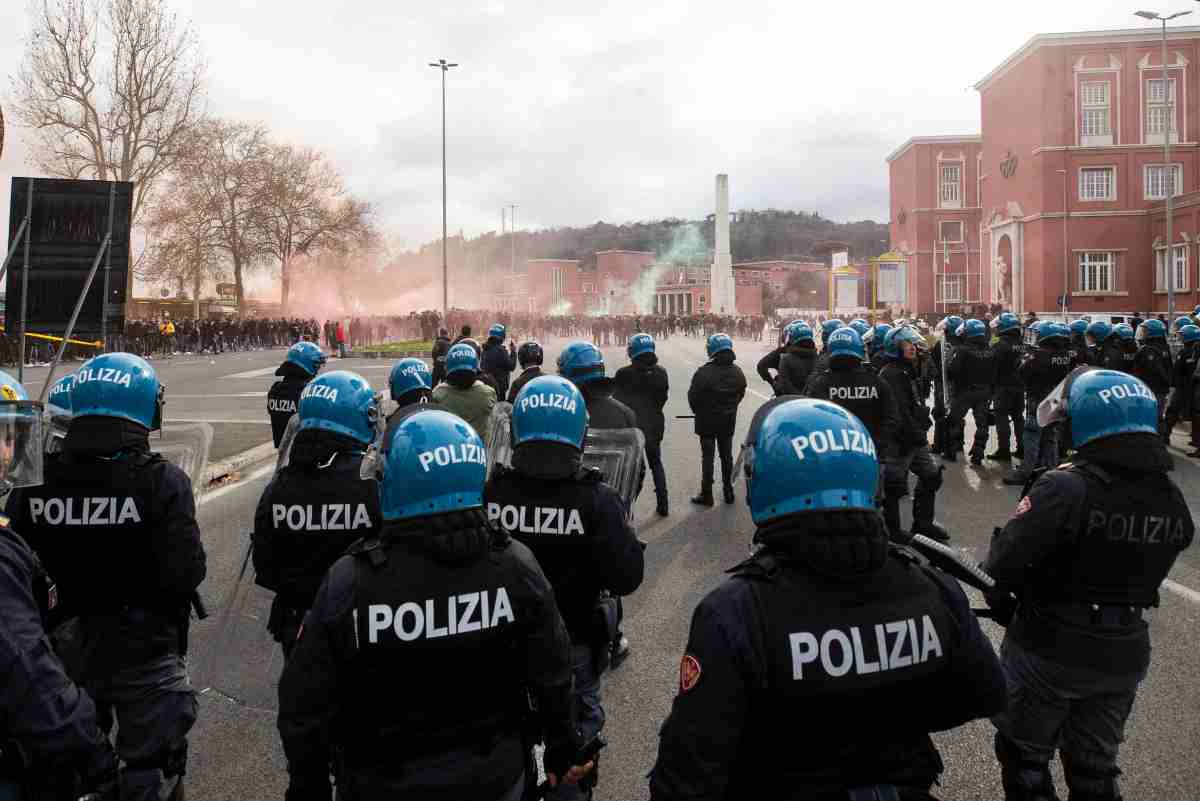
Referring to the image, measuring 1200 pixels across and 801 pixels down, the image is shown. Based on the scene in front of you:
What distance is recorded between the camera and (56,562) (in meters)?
3.00

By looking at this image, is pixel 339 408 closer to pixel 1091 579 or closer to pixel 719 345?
pixel 1091 579

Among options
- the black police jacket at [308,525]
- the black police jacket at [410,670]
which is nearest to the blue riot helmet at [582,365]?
the black police jacket at [308,525]

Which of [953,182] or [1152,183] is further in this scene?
[953,182]

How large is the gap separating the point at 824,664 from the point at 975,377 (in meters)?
10.2

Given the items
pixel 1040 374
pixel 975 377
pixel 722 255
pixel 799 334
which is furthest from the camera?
pixel 722 255

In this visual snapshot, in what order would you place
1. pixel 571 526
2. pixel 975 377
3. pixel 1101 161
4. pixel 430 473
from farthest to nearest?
pixel 1101 161 → pixel 975 377 → pixel 571 526 → pixel 430 473

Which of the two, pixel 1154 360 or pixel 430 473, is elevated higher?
pixel 1154 360

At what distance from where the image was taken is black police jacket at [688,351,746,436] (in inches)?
357

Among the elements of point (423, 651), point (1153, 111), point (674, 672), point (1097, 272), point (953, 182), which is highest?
point (953, 182)

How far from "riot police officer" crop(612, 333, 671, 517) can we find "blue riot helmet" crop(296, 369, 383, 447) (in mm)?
5049

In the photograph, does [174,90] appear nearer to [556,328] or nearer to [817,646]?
[556,328]

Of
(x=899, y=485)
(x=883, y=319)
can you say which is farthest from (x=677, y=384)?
(x=883, y=319)

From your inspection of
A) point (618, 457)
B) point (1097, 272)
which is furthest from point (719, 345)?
point (1097, 272)

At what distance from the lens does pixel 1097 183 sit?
44312 mm
